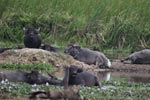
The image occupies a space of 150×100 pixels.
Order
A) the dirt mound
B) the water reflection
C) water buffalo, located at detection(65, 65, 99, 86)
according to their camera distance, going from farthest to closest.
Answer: the dirt mound, the water reflection, water buffalo, located at detection(65, 65, 99, 86)

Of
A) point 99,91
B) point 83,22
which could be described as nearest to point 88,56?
point 83,22

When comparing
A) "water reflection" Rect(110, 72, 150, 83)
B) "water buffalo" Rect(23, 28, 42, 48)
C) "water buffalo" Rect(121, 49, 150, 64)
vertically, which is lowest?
"water reflection" Rect(110, 72, 150, 83)

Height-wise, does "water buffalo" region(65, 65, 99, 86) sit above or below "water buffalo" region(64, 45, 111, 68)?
below

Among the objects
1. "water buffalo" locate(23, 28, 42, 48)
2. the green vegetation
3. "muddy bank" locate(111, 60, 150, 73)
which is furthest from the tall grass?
"water buffalo" locate(23, 28, 42, 48)

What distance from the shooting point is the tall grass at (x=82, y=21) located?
23266mm

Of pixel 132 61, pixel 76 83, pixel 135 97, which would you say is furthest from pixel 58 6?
pixel 135 97

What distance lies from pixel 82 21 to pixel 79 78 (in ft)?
35.5

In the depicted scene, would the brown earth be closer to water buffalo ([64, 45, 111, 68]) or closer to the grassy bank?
water buffalo ([64, 45, 111, 68])

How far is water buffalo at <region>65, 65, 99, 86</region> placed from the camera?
1310cm

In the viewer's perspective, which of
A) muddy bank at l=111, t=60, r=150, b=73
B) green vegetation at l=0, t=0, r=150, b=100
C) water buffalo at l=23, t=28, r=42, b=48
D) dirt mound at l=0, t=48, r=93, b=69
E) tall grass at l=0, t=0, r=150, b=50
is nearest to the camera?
dirt mound at l=0, t=48, r=93, b=69

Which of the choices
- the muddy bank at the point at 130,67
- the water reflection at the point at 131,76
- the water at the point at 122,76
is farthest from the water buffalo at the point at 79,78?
the muddy bank at the point at 130,67

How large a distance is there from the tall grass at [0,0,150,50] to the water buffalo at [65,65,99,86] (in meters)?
9.17

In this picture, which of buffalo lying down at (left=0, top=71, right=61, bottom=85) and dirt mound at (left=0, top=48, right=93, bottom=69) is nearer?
buffalo lying down at (left=0, top=71, right=61, bottom=85)

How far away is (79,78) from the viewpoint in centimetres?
1334
